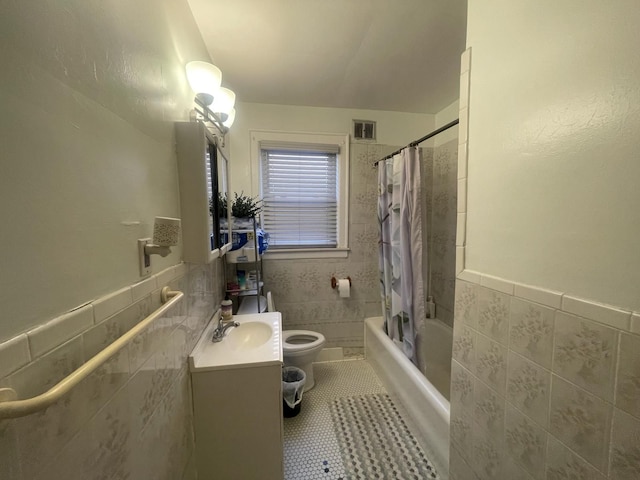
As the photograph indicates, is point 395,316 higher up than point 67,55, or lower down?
lower down

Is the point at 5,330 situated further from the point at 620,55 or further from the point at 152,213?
the point at 620,55

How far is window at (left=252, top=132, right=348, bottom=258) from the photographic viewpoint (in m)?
2.27

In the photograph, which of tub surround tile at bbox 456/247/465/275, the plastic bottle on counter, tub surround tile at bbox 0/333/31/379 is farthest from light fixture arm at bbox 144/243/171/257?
tub surround tile at bbox 456/247/465/275

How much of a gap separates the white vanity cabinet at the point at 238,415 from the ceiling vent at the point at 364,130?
1.96m

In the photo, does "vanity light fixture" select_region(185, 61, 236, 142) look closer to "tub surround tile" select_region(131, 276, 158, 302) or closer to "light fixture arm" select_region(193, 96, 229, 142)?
"light fixture arm" select_region(193, 96, 229, 142)

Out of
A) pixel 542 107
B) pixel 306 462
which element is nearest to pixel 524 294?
pixel 542 107

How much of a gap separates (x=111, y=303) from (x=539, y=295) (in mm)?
1164

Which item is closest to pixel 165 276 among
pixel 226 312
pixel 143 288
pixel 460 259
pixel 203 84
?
pixel 143 288

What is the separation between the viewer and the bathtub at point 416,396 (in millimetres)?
1299

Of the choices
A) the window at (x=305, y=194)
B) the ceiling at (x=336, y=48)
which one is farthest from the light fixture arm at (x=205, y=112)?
the window at (x=305, y=194)

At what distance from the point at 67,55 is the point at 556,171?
1186mm

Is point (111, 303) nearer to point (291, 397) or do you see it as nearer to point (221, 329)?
point (221, 329)

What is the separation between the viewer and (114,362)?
1.96ft

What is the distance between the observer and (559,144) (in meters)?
0.70
